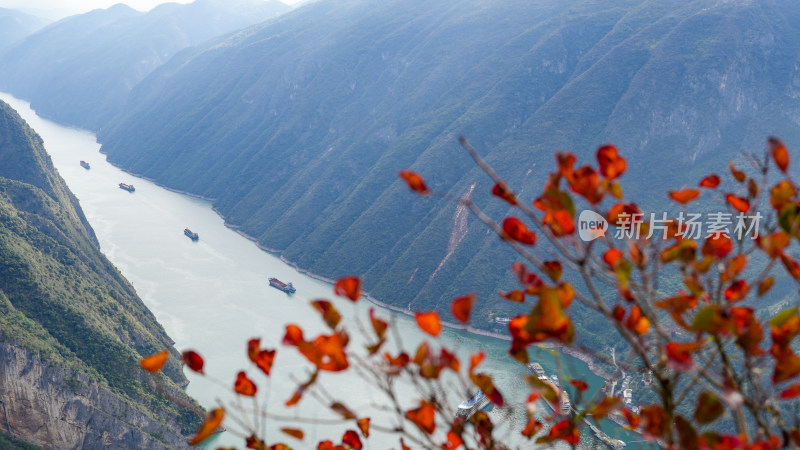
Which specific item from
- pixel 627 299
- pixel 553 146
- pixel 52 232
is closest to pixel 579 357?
pixel 553 146

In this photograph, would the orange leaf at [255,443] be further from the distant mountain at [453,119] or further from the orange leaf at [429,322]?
the distant mountain at [453,119]

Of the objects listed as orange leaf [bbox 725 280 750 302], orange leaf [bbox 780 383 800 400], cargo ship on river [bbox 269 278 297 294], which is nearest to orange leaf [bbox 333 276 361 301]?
orange leaf [bbox 725 280 750 302]

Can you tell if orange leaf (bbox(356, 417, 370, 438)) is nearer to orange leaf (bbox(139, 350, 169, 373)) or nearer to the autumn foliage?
the autumn foliage

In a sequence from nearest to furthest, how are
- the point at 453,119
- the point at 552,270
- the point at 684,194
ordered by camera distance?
1. the point at 684,194
2. the point at 552,270
3. the point at 453,119

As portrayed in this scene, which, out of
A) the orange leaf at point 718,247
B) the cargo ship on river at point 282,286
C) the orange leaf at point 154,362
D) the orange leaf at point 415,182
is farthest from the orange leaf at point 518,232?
the cargo ship on river at point 282,286

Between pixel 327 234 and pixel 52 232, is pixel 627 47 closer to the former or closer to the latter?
pixel 327 234

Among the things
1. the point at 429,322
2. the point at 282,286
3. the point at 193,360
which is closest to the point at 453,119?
the point at 282,286

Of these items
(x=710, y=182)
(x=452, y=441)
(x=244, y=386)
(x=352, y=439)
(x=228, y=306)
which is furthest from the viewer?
(x=228, y=306)

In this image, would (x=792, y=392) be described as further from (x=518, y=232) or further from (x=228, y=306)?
(x=228, y=306)
